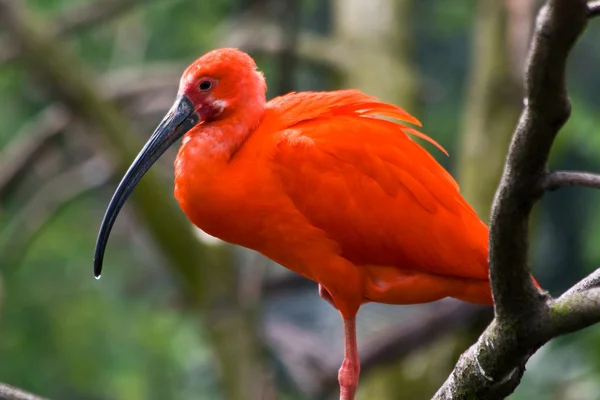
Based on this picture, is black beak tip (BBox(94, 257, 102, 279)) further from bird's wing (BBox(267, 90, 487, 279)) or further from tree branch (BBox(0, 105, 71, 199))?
tree branch (BBox(0, 105, 71, 199))

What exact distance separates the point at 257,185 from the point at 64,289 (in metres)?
7.67

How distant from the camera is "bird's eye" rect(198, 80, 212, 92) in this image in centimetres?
415

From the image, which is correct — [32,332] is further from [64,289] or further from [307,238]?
[307,238]

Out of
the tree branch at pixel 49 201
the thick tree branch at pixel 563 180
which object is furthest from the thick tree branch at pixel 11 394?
the tree branch at pixel 49 201

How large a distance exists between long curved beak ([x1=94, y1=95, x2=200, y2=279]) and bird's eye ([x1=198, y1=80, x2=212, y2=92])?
0.07 meters

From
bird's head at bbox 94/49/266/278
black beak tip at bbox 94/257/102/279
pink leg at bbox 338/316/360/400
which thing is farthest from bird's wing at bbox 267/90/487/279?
black beak tip at bbox 94/257/102/279

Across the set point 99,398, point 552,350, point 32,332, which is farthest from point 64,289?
point 552,350

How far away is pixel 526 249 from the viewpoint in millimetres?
2742

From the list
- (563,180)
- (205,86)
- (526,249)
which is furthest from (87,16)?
(563,180)

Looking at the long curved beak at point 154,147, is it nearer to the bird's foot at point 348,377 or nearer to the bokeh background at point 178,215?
the bird's foot at point 348,377

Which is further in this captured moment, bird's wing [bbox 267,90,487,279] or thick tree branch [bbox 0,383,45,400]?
bird's wing [bbox 267,90,487,279]

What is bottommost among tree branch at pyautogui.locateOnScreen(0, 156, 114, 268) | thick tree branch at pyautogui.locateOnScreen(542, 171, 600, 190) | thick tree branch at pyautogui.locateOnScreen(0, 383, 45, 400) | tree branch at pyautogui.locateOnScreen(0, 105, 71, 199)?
tree branch at pyautogui.locateOnScreen(0, 156, 114, 268)

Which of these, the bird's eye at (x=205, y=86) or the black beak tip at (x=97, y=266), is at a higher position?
the bird's eye at (x=205, y=86)

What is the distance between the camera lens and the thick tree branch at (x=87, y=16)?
859cm
